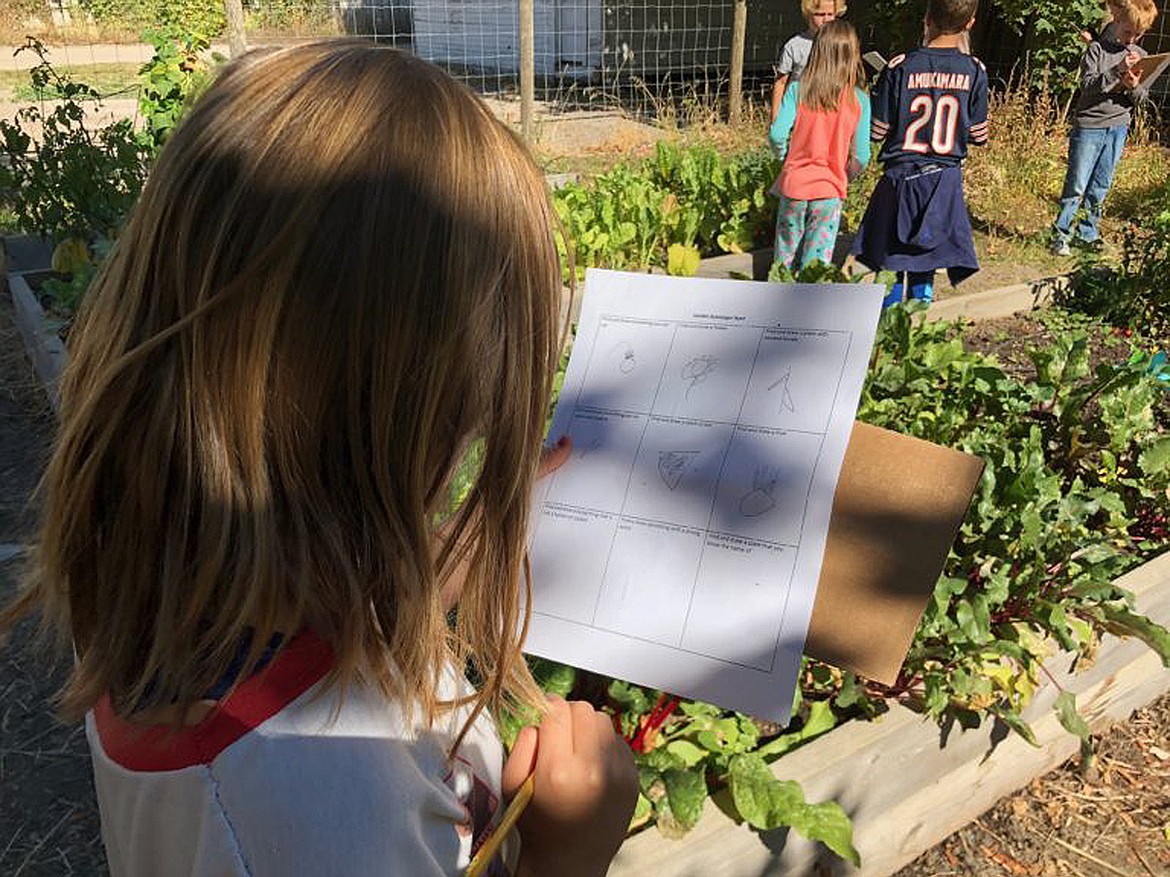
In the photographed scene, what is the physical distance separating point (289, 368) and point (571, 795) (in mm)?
556

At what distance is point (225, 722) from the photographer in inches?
31.0

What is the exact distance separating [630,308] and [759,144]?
8182 millimetres

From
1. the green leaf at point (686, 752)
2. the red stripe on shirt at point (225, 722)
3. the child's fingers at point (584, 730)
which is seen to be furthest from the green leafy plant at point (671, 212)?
the red stripe on shirt at point (225, 722)

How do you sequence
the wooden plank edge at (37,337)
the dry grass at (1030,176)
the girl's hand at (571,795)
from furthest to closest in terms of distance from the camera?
the dry grass at (1030,176)
the wooden plank edge at (37,337)
the girl's hand at (571,795)

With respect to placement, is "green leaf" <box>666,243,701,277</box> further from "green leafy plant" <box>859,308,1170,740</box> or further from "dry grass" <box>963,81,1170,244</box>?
"dry grass" <box>963,81,1170,244</box>

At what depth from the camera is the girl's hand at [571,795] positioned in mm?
1059

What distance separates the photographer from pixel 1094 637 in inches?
92.6

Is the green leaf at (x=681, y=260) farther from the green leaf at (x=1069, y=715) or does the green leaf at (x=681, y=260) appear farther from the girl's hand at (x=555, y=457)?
the girl's hand at (x=555, y=457)

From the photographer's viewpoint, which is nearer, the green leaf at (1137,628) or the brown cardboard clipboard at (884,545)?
the brown cardboard clipboard at (884,545)

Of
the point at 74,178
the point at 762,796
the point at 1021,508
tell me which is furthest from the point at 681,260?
the point at 762,796

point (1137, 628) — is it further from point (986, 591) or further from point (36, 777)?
point (36, 777)

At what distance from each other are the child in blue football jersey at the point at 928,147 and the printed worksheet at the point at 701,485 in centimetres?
403

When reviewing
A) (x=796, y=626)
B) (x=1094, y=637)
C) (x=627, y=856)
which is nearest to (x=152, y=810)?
(x=796, y=626)

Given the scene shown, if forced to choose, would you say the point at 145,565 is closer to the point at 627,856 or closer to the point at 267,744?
the point at 267,744
